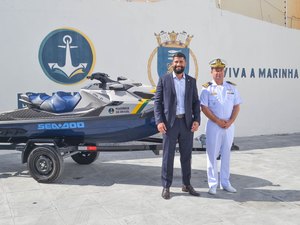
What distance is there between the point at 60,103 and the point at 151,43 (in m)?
4.08

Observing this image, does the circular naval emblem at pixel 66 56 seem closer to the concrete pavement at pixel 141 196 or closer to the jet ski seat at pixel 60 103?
the concrete pavement at pixel 141 196

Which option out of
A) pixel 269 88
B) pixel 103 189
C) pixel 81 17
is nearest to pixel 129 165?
pixel 103 189

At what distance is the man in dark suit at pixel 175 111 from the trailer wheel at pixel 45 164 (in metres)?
1.63

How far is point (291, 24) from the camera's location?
12.1 metres

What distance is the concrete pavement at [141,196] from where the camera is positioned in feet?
13.3

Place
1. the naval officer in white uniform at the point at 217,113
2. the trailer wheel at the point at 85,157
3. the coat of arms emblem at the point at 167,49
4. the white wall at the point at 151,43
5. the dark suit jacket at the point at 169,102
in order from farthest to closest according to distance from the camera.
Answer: the coat of arms emblem at the point at 167,49 → the white wall at the point at 151,43 → the trailer wheel at the point at 85,157 → the naval officer in white uniform at the point at 217,113 → the dark suit jacket at the point at 169,102

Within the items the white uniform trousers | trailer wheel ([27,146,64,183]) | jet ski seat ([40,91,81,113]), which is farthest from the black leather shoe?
jet ski seat ([40,91,81,113])

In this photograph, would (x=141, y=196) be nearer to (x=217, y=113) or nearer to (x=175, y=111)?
(x=175, y=111)

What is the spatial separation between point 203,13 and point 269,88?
2927 mm

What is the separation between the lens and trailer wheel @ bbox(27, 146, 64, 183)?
17.6 ft

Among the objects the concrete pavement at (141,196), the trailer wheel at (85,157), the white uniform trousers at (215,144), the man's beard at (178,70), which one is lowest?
the concrete pavement at (141,196)

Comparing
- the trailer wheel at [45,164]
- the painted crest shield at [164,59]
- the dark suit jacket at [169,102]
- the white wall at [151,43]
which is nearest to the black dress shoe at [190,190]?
the dark suit jacket at [169,102]

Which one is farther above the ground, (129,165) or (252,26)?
(252,26)

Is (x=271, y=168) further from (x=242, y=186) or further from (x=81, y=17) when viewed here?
(x=81, y=17)
